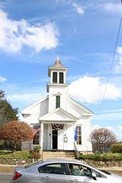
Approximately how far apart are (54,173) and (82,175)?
3.19ft

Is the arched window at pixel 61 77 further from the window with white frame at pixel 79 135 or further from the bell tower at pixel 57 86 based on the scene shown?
the window with white frame at pixel 79 135

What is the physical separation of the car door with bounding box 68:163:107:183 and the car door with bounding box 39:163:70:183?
21 cm

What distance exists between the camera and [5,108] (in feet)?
219

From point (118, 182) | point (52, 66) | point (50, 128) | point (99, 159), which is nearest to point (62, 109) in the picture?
point (50, 128)

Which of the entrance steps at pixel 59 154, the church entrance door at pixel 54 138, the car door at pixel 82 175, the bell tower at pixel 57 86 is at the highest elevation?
the bell tower at pixel 57 86

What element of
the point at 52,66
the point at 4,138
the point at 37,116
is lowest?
the point at 4,138

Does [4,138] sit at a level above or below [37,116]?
below

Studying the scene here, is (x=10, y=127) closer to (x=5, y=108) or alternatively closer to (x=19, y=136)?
(x=19, y=136)

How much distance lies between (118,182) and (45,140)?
123 feet

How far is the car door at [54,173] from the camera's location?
537 inches

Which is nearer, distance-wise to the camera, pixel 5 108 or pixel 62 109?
pixel 62 109

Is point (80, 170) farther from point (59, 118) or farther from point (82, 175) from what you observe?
point (59, 118)

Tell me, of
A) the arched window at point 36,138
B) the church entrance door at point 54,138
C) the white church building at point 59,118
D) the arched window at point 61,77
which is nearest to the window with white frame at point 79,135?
the white church building at point 59,118

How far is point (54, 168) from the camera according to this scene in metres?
14.0
